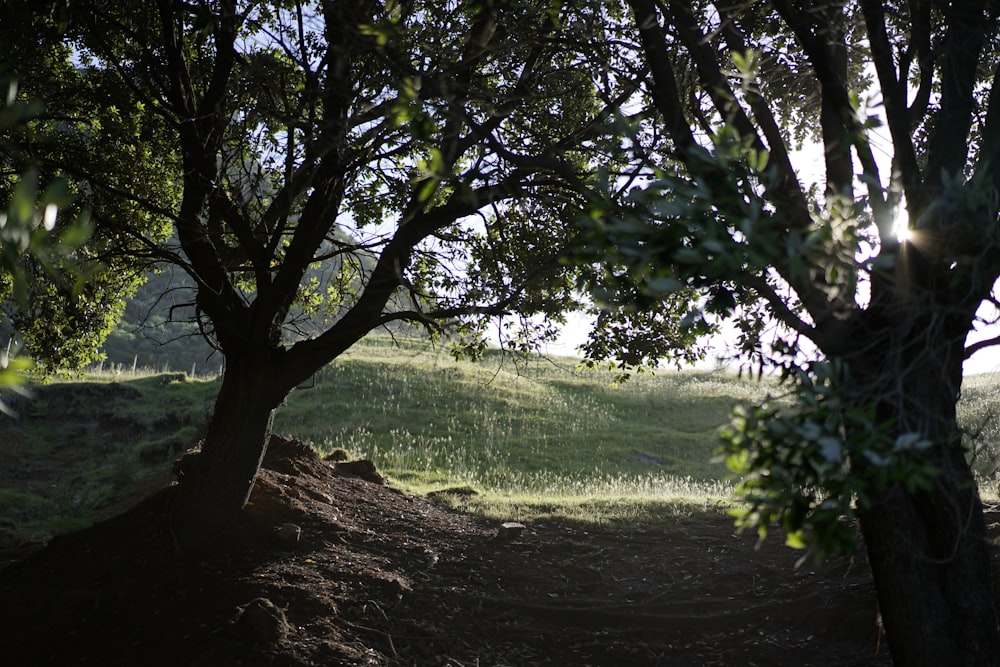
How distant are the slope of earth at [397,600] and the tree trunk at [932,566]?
1777 millimetres

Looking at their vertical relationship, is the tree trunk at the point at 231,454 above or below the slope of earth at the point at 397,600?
above

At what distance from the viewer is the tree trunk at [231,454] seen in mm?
7734

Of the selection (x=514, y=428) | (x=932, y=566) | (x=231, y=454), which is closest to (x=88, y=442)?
(x=231, y=454)

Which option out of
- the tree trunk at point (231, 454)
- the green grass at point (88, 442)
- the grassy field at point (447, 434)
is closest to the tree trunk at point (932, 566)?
the grassy field at point (447, 434)

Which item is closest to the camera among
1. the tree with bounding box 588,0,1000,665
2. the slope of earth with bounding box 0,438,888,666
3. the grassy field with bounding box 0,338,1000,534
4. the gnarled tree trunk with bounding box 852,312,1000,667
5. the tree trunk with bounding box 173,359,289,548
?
the tree with bounding box 588,0,1000,665

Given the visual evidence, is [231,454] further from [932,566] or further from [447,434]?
→ [447,434]

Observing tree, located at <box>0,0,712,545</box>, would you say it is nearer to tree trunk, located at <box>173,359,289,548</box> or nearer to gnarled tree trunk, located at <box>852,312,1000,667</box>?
tree trunk, located at <box>173,359,289,548</box>

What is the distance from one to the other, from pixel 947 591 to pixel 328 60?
6565 mm

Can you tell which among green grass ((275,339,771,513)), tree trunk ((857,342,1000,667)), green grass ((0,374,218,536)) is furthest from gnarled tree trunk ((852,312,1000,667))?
green grass ((0,374,218,536))

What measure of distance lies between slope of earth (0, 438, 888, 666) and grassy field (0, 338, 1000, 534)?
69.5 inches

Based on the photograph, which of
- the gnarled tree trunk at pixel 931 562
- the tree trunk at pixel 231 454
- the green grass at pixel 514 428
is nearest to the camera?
the gnarled tree trunk at pixel 931 562

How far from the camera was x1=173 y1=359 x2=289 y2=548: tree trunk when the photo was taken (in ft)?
25.4

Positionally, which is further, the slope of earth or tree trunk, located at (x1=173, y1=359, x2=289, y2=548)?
tree trunk, located at (x1=173, y1=359, x2=289, y2=548)

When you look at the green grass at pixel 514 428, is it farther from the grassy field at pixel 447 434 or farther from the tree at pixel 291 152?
the tree at pixel 291 152
